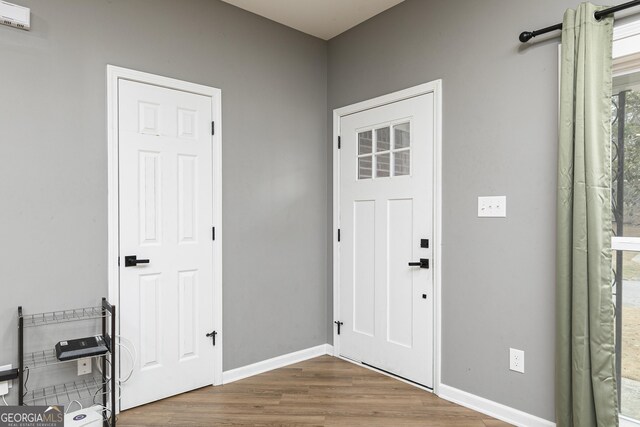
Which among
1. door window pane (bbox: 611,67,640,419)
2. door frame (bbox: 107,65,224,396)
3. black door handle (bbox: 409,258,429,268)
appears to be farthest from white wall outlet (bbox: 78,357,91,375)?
door window pane (bbox: 611,67,640,419)

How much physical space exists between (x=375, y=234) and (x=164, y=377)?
183 cm

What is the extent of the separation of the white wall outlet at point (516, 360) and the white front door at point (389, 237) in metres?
0.55

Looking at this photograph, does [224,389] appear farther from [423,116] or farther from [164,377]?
[423,116]

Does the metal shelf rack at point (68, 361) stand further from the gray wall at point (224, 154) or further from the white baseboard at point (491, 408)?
the white baseboard at point (491, 408)

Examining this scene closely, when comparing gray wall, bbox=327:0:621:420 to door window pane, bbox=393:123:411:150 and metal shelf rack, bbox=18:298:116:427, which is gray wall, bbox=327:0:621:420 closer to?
door window pane, bbox=393:123:411:150

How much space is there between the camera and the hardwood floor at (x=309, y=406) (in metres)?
2.41

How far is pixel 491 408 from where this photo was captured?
246cm

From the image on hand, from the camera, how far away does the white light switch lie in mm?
2412

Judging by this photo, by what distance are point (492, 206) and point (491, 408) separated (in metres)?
1.24

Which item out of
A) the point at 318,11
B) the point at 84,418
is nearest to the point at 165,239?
the point at 84,418

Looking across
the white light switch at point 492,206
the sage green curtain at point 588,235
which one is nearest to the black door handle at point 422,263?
the white light switch at point 492,206

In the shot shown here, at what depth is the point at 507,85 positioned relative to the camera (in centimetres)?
239

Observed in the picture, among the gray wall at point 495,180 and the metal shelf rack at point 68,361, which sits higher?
the gray wall at point 495,180

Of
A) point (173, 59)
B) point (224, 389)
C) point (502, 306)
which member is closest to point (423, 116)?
point (502, 306)
